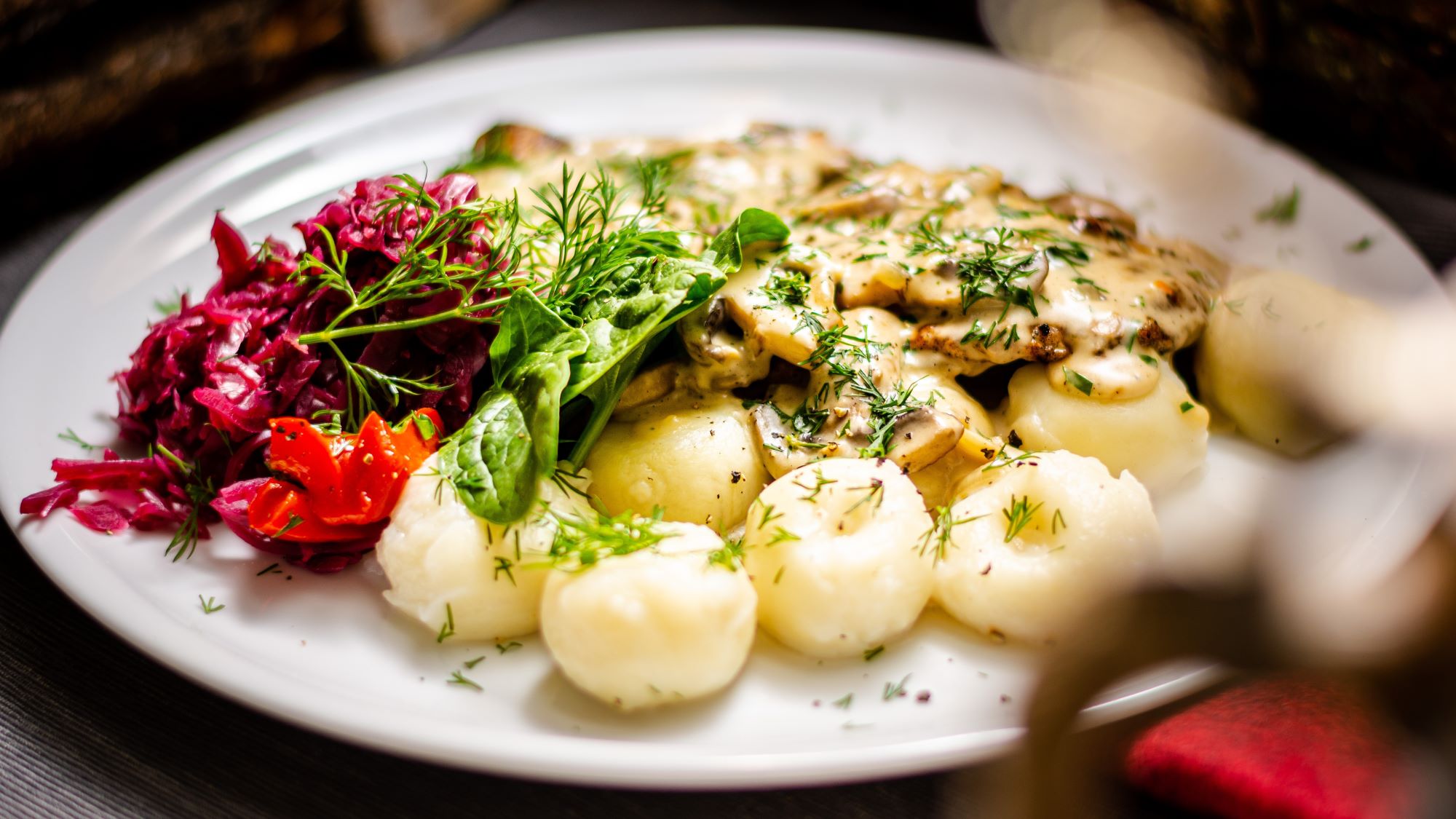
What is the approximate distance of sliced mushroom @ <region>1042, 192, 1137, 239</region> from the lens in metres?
3.16

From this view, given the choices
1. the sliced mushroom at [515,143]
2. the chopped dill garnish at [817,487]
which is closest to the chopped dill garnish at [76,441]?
the sliced mushroom at [515,143]

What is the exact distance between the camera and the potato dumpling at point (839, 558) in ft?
7.26

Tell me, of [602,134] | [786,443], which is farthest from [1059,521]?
[602,134]

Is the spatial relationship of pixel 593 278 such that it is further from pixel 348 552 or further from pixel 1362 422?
pixel 1362 422

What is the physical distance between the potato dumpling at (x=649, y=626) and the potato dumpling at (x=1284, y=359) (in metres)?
1.59

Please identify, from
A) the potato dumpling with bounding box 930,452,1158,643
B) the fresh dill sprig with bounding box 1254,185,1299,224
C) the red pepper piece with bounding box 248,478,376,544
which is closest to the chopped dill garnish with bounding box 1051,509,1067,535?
the potato dumpling with bounding box 930,452,1158,643

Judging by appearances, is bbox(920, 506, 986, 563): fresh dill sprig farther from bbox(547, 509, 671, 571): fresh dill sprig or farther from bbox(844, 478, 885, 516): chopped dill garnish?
bbox(547, 509, 671, 571): fresh dill sprig

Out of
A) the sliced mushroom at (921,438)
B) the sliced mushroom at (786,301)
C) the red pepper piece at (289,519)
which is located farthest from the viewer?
the sliced mushroom at (786,301)

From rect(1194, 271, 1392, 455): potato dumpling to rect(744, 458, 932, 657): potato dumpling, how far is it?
3.55ft

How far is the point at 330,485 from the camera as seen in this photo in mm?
2496

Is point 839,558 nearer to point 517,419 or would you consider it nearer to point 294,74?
point 517,419

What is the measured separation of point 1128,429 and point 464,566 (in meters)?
1.70

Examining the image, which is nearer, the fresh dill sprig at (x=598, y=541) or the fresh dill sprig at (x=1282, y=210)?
the fresh dill sprig at (x=598, y=541)

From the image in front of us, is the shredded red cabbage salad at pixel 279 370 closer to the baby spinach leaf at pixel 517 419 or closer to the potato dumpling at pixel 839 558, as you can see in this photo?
the baby spinach leaf at pixel 517 419
